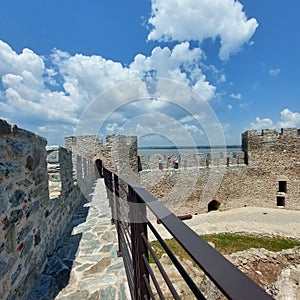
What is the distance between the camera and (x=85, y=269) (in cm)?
217

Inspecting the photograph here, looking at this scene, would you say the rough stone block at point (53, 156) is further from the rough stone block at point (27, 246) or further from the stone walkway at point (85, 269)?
the rough stone block at point (27, 246)

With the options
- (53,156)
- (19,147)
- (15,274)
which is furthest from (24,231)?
(53,156)

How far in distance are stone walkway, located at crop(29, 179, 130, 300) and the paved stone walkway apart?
622 cm

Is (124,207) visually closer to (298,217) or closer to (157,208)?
(157,208)

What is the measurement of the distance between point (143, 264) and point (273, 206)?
574 inches

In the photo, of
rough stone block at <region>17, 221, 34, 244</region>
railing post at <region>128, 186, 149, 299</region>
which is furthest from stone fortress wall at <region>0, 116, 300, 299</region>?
railing post at <region>128, 186, 149, 299</region>

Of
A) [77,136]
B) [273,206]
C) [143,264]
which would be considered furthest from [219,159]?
[143,264]

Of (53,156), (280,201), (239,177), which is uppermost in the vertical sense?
(53,156)

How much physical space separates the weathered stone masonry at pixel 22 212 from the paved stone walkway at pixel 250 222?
23.6 feet

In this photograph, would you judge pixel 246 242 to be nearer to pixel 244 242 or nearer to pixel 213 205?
pixel 244 242

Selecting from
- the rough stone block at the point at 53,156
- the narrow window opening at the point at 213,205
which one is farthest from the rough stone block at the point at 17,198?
the narrow window opening at the point at 213,205

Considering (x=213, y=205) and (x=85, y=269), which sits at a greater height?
(x=85, y=269)

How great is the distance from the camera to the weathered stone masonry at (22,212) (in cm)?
144

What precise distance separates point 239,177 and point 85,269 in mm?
12789
